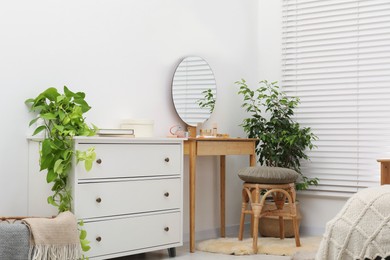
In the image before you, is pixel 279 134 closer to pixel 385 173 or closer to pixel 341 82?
pixel 341 82

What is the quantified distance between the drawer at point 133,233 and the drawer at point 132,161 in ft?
0.91

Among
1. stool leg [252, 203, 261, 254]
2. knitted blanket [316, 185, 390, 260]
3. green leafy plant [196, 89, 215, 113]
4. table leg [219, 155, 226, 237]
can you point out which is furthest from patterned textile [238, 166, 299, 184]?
knitted blanket [316, 185, 390, 260]

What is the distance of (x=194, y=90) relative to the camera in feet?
16.3

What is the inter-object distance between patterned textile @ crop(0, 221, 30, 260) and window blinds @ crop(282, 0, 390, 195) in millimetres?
2794

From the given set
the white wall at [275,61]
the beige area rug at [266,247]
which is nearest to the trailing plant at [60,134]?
the beige area rug at [266,247]

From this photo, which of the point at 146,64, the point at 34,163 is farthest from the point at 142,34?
the point at 34,163

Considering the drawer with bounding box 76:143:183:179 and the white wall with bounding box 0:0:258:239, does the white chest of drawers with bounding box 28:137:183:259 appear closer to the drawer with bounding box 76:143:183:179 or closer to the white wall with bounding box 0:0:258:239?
the drawer with bounding box 76:143:183:179

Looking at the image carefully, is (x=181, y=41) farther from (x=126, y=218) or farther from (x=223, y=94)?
(x=126, y=218)

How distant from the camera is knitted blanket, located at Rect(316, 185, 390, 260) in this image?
2.92 metres

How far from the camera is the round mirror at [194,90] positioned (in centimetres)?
484

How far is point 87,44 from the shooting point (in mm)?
4207

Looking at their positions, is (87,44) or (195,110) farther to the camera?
(195,110)

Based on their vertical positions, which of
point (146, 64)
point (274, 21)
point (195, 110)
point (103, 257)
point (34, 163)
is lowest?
point (103, 257)

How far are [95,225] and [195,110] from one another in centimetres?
154
